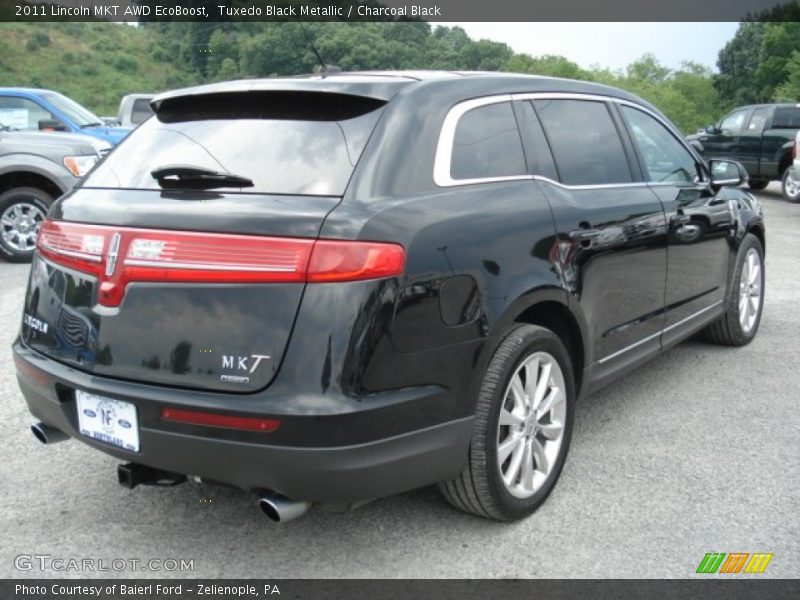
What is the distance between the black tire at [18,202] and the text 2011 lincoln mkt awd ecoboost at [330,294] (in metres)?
6.33

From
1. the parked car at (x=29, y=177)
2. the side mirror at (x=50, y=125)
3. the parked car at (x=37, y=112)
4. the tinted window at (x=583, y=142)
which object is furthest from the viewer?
the parked car at (x=37, y=112)

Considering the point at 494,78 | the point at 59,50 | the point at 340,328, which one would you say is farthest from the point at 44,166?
the point at 59,50

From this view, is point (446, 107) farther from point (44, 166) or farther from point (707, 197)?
point (44, 166)

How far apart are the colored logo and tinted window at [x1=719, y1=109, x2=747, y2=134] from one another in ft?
49.2

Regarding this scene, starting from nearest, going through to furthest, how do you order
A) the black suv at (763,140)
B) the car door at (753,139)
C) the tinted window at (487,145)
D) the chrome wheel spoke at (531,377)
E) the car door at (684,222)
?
the tinted window at (487,145), the chrome wheel spoke at (531,377), the car door at (684,222), the black suv at (763,140), the car door at (753,139)

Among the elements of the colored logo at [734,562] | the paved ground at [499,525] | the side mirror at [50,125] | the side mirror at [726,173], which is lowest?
the paved ground at [499,525]

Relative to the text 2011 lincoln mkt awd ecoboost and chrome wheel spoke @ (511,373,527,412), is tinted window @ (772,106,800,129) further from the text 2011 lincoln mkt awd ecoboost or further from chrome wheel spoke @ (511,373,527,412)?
chrome wheel spoke @ (511,373,527,412)

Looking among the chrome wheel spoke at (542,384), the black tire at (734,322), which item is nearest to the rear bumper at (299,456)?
the chrome wheel spoke at (542,384)

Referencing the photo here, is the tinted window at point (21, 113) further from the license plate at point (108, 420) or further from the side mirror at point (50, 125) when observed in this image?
the license plate at point (108, 420)

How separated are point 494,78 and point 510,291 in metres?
1.00

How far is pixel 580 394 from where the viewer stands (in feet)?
11.9

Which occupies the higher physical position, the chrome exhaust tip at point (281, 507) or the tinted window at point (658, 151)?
the tinted window at point (658, 151)

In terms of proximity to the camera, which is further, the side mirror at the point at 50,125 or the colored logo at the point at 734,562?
the side mirror at the point at 50,125

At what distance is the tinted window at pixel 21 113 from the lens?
10945 millimetres
